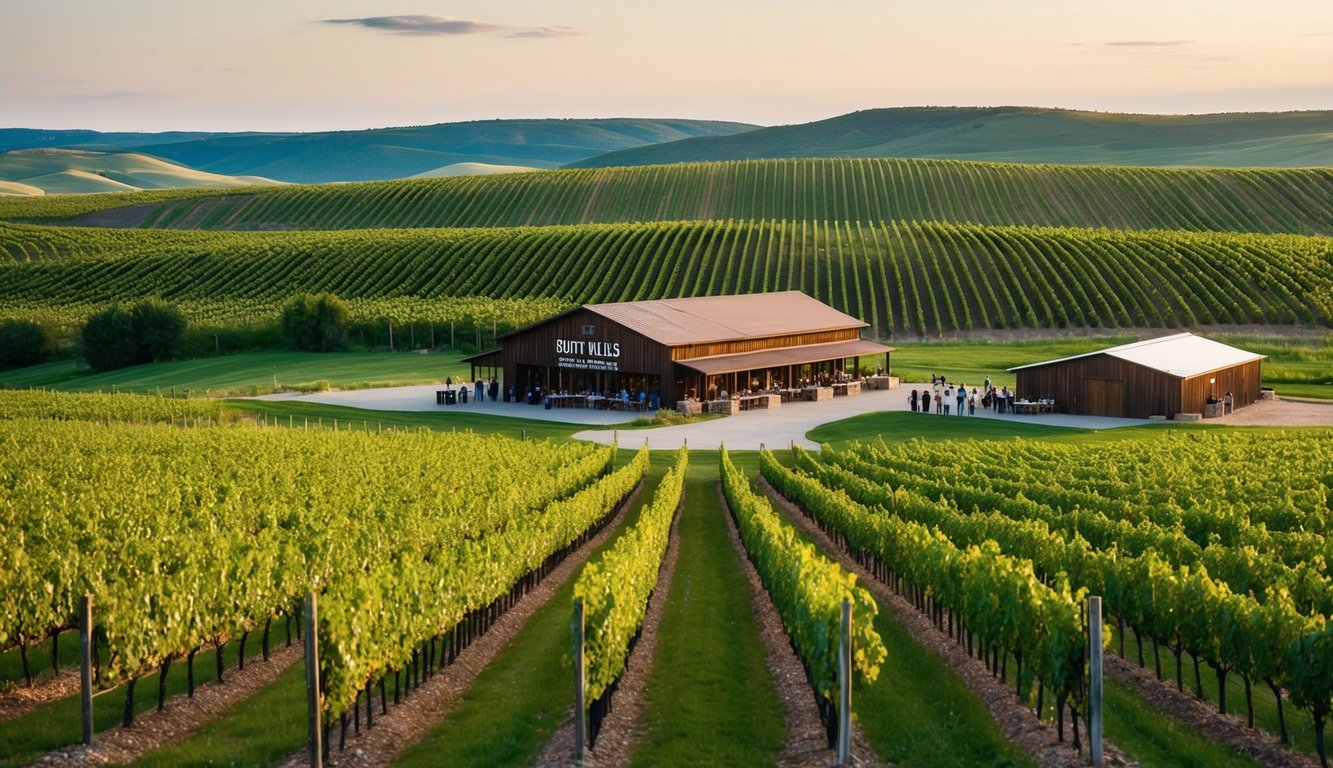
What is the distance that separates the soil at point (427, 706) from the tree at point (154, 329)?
6926cm

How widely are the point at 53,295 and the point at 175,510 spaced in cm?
9277

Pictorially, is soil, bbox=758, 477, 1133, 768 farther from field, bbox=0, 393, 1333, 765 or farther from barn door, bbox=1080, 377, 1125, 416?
barn door, bbox=1080, 377, 1125, 416

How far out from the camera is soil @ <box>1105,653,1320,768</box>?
50.0 feet

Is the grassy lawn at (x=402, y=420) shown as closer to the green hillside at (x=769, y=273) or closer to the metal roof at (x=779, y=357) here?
the metal roof at (x=779, y=357)

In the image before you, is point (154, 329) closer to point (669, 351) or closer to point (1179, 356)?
point (669, 351)

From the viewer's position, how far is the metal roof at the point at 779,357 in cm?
6225

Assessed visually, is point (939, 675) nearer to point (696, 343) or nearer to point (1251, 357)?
point (696, 343)

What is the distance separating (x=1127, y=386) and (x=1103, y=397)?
1259 mm

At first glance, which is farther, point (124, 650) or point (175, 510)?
point (175, 510)

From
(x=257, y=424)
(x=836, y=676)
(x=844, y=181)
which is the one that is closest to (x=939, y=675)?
(x=836, y=676)

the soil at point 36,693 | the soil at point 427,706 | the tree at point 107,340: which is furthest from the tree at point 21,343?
the soil at point 36,693

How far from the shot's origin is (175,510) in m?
26.9

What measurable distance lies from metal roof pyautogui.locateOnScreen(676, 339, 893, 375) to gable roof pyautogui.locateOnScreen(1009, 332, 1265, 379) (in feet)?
38.5

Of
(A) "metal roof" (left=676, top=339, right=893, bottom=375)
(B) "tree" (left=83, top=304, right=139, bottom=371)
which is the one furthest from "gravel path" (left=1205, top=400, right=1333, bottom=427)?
(B) "tree" (left=83, top=304, right=139, bottom=371)
